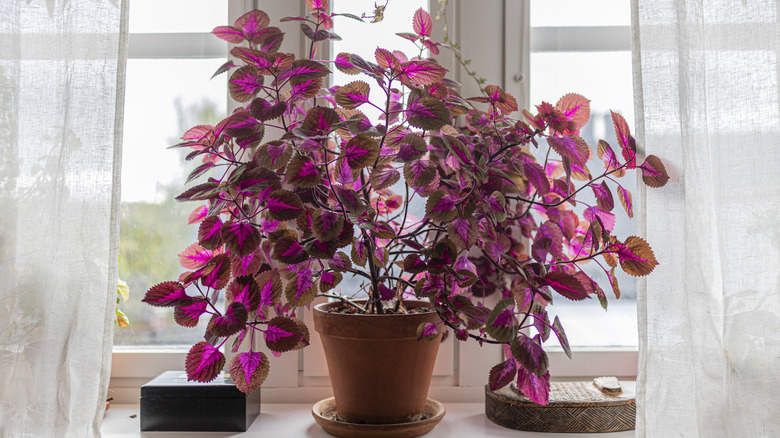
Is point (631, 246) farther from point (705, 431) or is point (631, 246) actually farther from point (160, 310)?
point (160, 310)

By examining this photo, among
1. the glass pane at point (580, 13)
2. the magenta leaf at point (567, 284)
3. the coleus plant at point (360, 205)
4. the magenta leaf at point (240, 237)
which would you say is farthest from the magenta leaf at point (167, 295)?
the glass pane at point (580, 13)

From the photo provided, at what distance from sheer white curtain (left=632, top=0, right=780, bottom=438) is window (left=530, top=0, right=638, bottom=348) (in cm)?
37

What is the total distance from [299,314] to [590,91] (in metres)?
0.87

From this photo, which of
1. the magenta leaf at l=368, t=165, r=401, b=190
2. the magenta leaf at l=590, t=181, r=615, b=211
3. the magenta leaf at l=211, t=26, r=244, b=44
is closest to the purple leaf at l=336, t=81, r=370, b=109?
the magenta leaf at l=368, t=165, r=401, b=190

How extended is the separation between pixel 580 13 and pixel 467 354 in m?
0.86

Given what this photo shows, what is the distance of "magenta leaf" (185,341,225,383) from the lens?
0.82m

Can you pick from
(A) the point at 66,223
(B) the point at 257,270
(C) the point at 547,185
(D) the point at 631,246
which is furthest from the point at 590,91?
(A) the point at 66,223

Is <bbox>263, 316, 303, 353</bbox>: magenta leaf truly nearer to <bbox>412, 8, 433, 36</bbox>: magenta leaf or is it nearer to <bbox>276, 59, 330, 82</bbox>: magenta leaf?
<bbox>276, 59, 330, 82</bbox>: magenta leaf

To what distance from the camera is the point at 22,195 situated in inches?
38.8

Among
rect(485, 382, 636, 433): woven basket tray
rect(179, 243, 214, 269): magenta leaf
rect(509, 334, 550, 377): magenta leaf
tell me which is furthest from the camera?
rect(485, 382, 636, 433): woven basket tray

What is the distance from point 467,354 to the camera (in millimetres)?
1295

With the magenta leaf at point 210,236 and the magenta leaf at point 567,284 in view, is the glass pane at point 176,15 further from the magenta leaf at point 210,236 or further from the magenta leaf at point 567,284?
the magenta leaf at point 567,284

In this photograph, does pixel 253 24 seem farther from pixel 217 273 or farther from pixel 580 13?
pixel 580 13

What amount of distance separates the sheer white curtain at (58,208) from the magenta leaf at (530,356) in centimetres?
71
